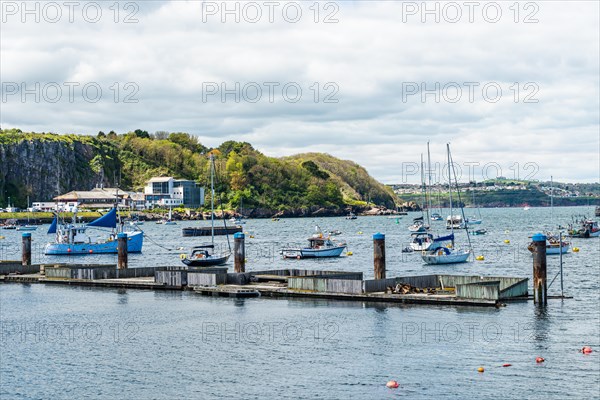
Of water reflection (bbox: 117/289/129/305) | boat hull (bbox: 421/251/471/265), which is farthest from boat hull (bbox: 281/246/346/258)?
water reflection (bbox: 117/289/129/305)

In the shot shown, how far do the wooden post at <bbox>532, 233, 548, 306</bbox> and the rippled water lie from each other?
2.87ft

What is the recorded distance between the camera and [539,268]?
55812mm

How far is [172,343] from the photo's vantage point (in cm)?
4928

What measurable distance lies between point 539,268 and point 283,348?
1841cm

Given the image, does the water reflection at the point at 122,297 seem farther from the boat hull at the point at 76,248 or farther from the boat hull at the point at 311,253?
the boat hull at the point at 76,248

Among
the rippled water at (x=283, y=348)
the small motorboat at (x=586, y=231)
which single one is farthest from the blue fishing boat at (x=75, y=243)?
the small motorboat at (x=586, y=231)

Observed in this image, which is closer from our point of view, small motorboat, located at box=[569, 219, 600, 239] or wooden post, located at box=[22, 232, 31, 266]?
wooden post, located at box=[22, 232, 31, 266]

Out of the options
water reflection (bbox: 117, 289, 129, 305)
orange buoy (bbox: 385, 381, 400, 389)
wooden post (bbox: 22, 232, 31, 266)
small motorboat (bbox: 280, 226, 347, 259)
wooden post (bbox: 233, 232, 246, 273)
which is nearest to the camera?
orange buoy (bbox: 385, 381, 400, 389)

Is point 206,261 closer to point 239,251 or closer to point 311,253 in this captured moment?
point 311,253

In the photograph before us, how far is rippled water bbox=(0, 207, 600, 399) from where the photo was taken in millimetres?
39094

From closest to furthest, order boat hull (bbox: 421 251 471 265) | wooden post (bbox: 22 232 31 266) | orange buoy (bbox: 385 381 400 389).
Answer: orange buoy (bbox: 385 381 400 389) → wooden post (bbox: 22 232 31 266) → boat hull (bbox: 421 251 471 265)

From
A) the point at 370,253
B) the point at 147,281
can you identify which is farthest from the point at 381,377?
the point at 370,253

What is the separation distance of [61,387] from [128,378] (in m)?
3.05

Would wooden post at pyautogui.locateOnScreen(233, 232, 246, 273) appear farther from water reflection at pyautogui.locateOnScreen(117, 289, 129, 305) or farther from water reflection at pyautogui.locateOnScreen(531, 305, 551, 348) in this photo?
water reflection at pyautogui.locateOnScreen(531, 305, 551, 348)
